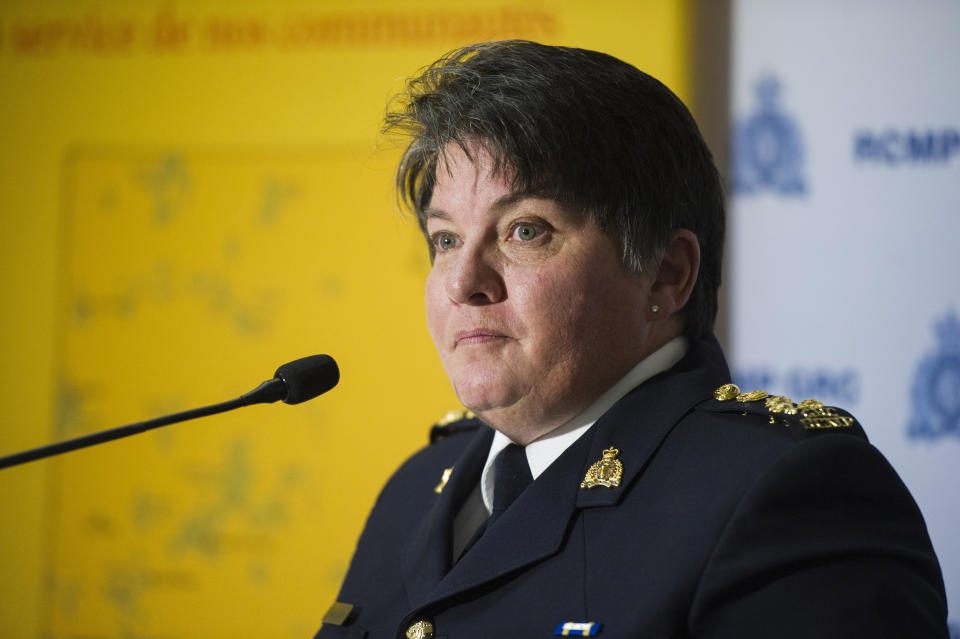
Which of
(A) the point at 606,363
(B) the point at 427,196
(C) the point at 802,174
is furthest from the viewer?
(C) the point at 802,174

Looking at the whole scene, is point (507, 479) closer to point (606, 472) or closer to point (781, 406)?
point (606, 472)

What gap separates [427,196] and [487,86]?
0.24 metres

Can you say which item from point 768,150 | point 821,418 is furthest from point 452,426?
point 768,150

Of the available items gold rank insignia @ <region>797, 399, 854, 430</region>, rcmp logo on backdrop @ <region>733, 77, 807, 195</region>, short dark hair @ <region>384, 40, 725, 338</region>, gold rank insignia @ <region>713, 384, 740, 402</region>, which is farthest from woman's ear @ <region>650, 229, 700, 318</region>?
rcmp logo on backdrop @ <region>733, 77, 807, 195</region>

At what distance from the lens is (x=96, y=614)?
8.79 feet

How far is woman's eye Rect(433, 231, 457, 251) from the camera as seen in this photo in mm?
1333

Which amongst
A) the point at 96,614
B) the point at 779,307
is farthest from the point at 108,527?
the point at 779,307

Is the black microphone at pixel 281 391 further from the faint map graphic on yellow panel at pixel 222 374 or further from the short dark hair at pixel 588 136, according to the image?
the faint map graphic on yellow panel at pixel 222 374

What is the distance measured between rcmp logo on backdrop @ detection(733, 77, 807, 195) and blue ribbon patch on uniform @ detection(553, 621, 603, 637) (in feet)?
5.84

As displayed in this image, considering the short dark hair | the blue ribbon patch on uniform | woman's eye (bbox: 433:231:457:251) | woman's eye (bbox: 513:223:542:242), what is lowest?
the blue ribbon patch on uniform

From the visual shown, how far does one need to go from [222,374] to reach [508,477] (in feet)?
5.23

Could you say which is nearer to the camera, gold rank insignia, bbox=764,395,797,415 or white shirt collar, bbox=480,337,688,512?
gold rank insignia, bbox=764,395,797,415

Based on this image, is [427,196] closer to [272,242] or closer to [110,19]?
[272,242]

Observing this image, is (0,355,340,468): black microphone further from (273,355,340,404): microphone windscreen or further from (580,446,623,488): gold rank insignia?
(580,446,623,488): gold rank insignia
